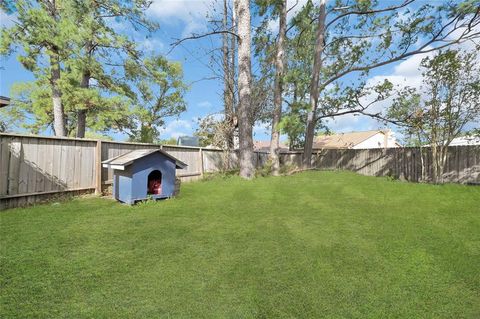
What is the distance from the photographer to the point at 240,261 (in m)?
3.45

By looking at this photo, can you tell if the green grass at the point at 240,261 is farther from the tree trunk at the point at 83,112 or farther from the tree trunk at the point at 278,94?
the tree trunk at the point at 83,112

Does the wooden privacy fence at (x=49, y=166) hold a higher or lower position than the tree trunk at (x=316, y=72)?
lower

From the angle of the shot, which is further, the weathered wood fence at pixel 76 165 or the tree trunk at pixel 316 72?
the tree trunk at pixel 316 72

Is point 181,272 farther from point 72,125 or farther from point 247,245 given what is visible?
point 72,125

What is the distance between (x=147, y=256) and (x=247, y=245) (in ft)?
4.70

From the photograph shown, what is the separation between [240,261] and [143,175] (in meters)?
4.22

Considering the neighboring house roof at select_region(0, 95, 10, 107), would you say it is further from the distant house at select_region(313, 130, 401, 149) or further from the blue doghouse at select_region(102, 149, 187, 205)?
the distant house at select_region(313, 130, 401, 149)

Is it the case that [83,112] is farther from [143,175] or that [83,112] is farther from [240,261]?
[240,261]

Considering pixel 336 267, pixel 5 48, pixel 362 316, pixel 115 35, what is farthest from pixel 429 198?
pixel 5 48

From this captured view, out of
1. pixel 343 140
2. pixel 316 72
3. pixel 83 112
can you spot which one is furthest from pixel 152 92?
pixel 343 140

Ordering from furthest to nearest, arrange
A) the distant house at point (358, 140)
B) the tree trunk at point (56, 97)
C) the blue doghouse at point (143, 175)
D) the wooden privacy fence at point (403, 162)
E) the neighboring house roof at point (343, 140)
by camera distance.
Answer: the distant house at point (358, 140) < the neighboring house roof at point (343, 140) < the tree trunk at point (56, 97) < the wooden privacy fence at point (403, 162) < the blue doghouse at point (143, 175)

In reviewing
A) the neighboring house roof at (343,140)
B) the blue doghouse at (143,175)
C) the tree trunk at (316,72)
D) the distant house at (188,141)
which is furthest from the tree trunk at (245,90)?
the neighboring house roof at (343,140)

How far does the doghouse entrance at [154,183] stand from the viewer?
7223mm

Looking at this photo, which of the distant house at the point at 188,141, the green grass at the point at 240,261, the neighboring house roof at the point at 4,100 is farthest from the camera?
the distant house at the point at 188,141
